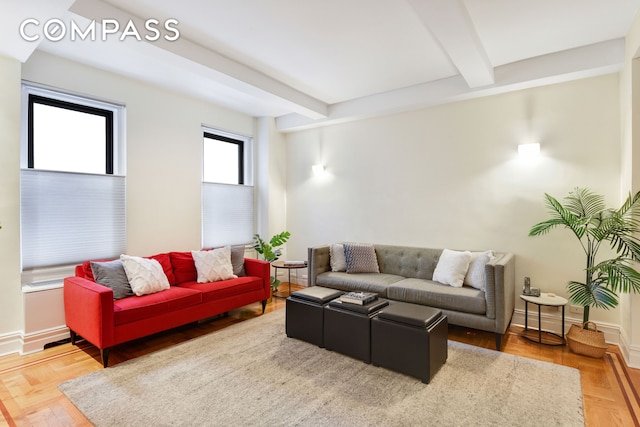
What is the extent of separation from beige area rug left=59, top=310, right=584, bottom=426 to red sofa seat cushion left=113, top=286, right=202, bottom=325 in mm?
379

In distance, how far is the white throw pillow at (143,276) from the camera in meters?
3.27

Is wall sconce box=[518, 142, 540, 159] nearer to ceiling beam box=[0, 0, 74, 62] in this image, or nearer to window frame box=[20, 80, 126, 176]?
ceiling beam box=[0, 0, 74, 62]

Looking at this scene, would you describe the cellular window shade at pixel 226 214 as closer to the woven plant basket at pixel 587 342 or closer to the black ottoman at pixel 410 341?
the black ottoman at pixel 410 341

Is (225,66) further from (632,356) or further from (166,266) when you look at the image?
(632,356)

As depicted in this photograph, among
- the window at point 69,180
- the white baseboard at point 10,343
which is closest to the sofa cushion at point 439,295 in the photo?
the window at point 69,180

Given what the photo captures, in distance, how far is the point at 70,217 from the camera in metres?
3.43

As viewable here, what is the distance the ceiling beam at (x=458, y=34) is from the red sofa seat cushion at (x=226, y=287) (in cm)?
325

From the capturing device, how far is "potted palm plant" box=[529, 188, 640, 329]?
9.00 feet

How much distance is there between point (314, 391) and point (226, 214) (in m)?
3.32

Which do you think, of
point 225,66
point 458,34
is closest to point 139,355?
point 225,66

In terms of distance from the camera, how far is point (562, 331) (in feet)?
10.9

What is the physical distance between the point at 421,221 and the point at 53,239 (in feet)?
13.9

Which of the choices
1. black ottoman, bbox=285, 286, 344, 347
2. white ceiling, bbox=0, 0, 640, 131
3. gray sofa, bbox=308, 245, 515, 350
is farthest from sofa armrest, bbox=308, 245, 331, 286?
white ceiling, bbox=0, 0, 640, 131

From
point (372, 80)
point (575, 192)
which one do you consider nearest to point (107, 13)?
point (372, 80)
